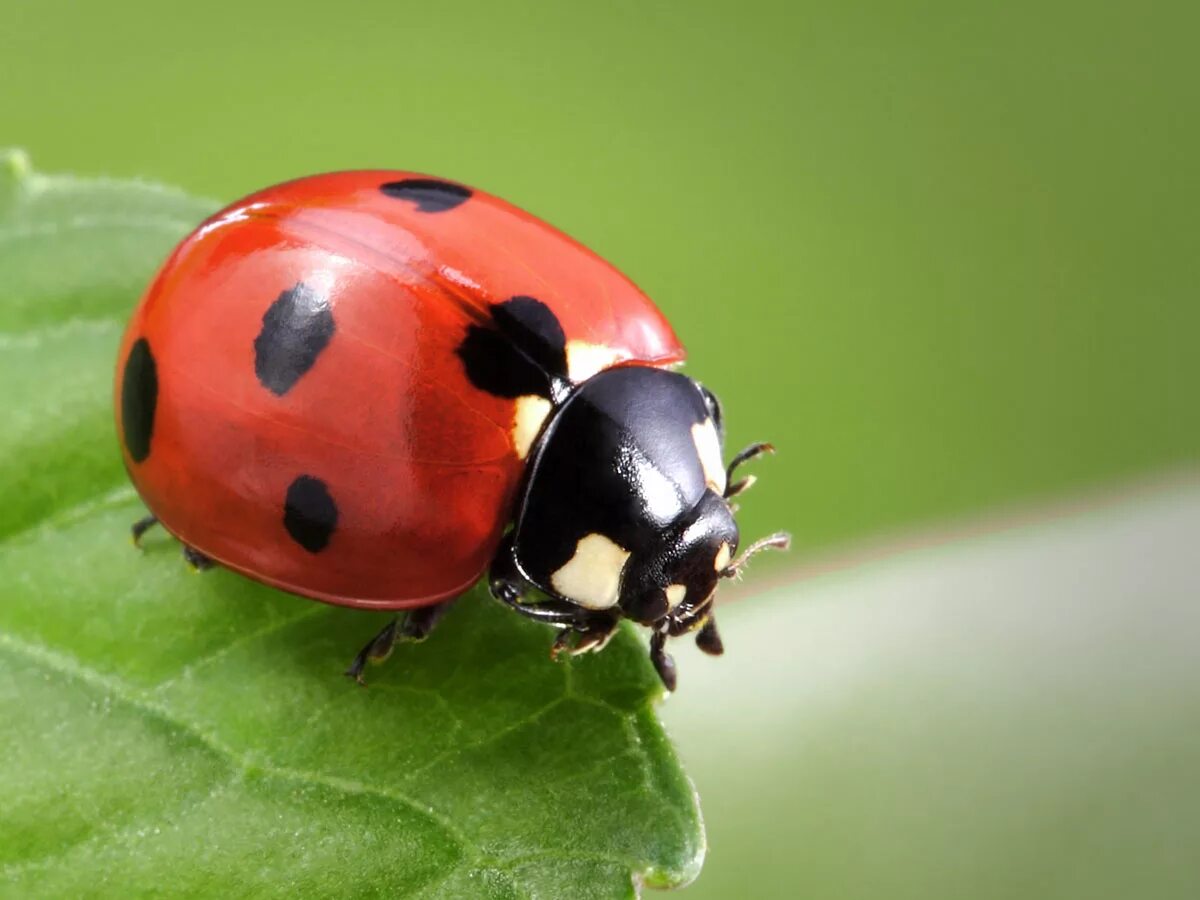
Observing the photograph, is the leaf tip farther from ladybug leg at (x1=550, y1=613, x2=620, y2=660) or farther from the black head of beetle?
ladybug leg at (x1=550, y1=613, x2=620, y2=660)

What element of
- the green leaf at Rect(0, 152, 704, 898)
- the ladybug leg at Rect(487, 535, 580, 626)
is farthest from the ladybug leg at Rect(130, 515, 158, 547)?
the ladybug leg at Rect(487, 535, 580, 626)

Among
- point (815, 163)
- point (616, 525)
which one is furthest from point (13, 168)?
point (815, 163)

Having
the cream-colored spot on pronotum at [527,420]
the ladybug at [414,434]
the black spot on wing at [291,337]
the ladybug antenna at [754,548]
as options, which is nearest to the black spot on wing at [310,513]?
the ladybug at [414,434]

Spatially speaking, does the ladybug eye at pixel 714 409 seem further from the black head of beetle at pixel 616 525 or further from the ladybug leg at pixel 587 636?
the ladybug leg at pixel 587 636

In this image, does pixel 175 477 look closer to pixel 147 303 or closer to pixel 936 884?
pixel 147 303

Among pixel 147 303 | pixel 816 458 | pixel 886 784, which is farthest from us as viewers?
pixel 816 458

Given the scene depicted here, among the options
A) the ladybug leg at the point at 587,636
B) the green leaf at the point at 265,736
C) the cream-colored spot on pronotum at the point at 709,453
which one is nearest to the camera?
the green leaf at the point at 265,736

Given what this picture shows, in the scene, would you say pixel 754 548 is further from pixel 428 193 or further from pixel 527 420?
pixel 428 193

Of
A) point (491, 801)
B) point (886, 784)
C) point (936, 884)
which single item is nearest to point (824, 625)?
point (886, 784)
